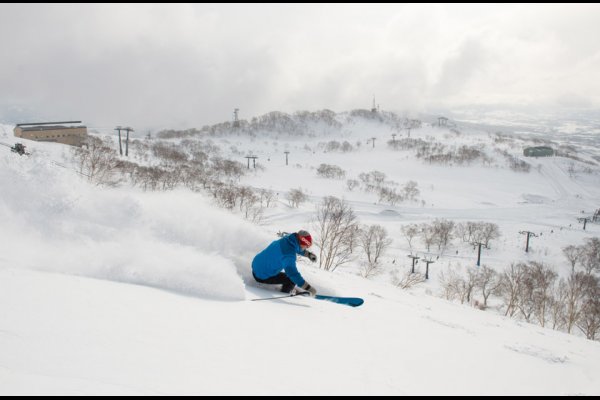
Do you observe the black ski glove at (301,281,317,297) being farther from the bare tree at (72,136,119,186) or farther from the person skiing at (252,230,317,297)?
the bare tree at (72,136,119,186)

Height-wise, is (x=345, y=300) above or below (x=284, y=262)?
below

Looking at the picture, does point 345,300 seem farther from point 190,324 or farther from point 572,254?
point 572,254

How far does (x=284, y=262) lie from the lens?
6.37 m

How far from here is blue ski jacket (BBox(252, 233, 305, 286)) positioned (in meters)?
6.30

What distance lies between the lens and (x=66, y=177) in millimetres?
6203

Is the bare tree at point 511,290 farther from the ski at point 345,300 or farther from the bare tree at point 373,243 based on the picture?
the ski at point 345,300

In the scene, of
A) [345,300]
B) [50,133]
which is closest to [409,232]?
[345,300]

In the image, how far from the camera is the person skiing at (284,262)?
6301mm

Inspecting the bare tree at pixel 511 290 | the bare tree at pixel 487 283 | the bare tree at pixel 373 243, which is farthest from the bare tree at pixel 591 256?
the bare tree at pixel 373 243

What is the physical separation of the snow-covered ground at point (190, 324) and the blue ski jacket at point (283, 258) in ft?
1.44

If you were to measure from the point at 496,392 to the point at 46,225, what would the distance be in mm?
6959

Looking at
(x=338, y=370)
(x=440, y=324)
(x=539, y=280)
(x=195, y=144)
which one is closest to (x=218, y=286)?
(x=338, y=370)

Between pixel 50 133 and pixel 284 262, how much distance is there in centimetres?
7942

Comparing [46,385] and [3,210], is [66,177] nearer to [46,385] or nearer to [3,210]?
[3,210]
